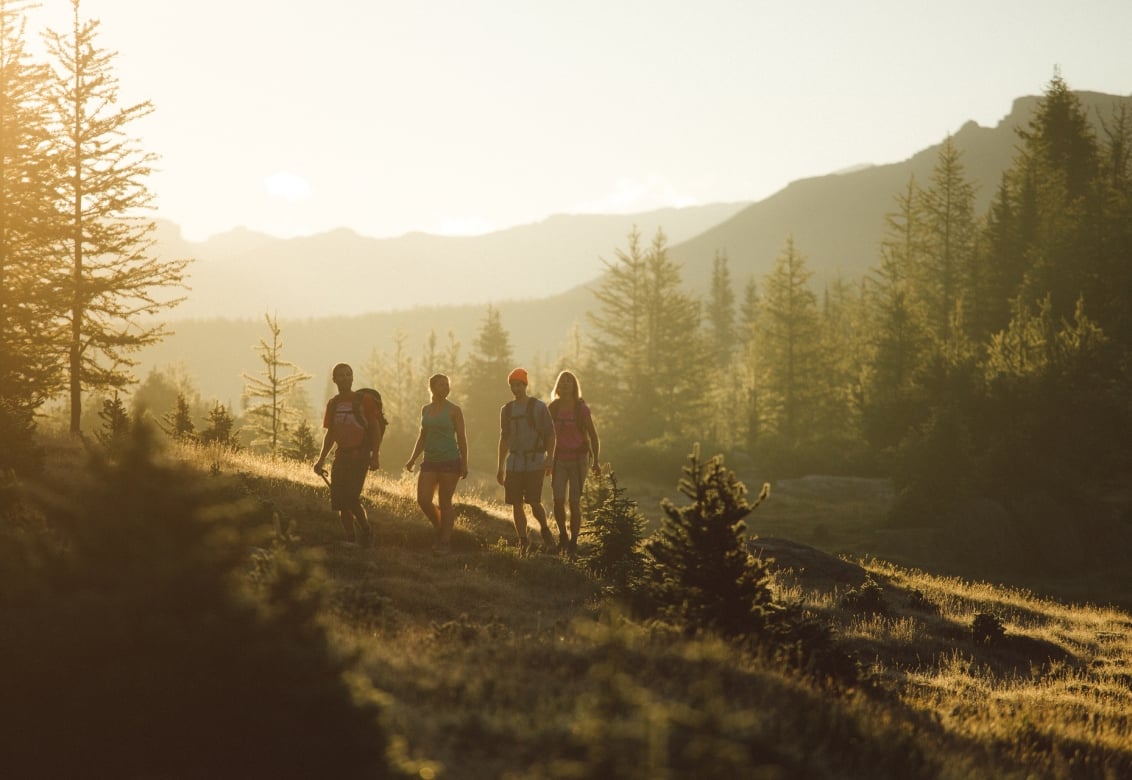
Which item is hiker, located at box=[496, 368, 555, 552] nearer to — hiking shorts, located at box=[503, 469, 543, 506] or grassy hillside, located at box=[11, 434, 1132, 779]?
hiking shorts, located at box=[503, 469, 543, 506]

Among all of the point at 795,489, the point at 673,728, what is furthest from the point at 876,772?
the point at 795,489

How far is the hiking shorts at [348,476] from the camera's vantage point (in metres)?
11.8

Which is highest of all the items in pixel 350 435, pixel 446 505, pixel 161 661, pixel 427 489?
pixel 350 435

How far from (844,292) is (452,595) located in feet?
311

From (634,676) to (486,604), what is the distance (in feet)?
→ 14.5

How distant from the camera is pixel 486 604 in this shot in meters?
10.6

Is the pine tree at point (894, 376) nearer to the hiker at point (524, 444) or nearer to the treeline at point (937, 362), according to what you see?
the treeline at point (937, 362)

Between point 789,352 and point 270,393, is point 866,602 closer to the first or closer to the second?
point 270,393

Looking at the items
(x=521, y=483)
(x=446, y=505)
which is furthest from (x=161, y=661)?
(x=521, y=483)

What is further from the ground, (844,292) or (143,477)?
(844,292)

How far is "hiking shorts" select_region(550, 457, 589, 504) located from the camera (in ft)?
44.0

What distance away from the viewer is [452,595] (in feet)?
35.3

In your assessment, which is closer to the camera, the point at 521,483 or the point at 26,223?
the point at 521,483

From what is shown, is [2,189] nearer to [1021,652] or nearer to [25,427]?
[25,427]
